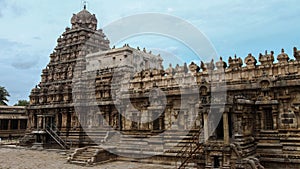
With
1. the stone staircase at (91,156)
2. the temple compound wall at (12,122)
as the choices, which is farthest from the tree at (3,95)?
the stone staircase at (91,156)

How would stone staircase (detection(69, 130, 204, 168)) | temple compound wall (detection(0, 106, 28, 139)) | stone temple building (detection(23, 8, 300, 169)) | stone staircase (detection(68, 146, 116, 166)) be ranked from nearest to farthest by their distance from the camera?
stone temple building (detection(23, 8, 300, 169)) < stone staircase (detection(69, 130, 204, 168)) < stone staircase (detection(68, 146, 116, 166)) < temple compound wall (detection(0, 106, 28, 139))

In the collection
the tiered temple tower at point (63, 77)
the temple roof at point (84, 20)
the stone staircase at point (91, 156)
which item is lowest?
the stone staircase at point (91, 156)

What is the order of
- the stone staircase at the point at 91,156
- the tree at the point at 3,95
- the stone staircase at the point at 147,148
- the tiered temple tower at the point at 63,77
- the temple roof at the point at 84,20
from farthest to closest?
the tree at the point at 3,95, the temple roof at the point at 84,20, the tiered temple tower at the point at 63,77, the stone staircase at the point at 91,156, the stone staircase at the point at 147,148

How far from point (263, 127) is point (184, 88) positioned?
6153 mm

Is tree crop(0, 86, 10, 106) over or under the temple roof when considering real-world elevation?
under

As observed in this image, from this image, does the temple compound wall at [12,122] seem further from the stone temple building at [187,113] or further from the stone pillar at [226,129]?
the stone pillar at [226,129]

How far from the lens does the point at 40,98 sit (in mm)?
36625

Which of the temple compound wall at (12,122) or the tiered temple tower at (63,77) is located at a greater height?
the tiered temple tower at (63,77)

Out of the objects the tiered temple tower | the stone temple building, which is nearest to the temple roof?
the tiered temple tower

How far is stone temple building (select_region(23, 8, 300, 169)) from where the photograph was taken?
52.8 ft

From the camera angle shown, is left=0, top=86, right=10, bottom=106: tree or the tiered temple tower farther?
left=0, top=86, right=10, bottom=106: tree

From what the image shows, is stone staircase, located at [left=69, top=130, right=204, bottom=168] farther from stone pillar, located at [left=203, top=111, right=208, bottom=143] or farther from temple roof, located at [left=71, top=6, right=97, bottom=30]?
temple roof, located at [left=71, top=6, right=97, bottom=30]

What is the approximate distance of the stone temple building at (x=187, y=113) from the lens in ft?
52.8

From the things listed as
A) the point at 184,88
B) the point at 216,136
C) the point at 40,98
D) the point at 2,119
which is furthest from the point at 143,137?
the point at 2,119
